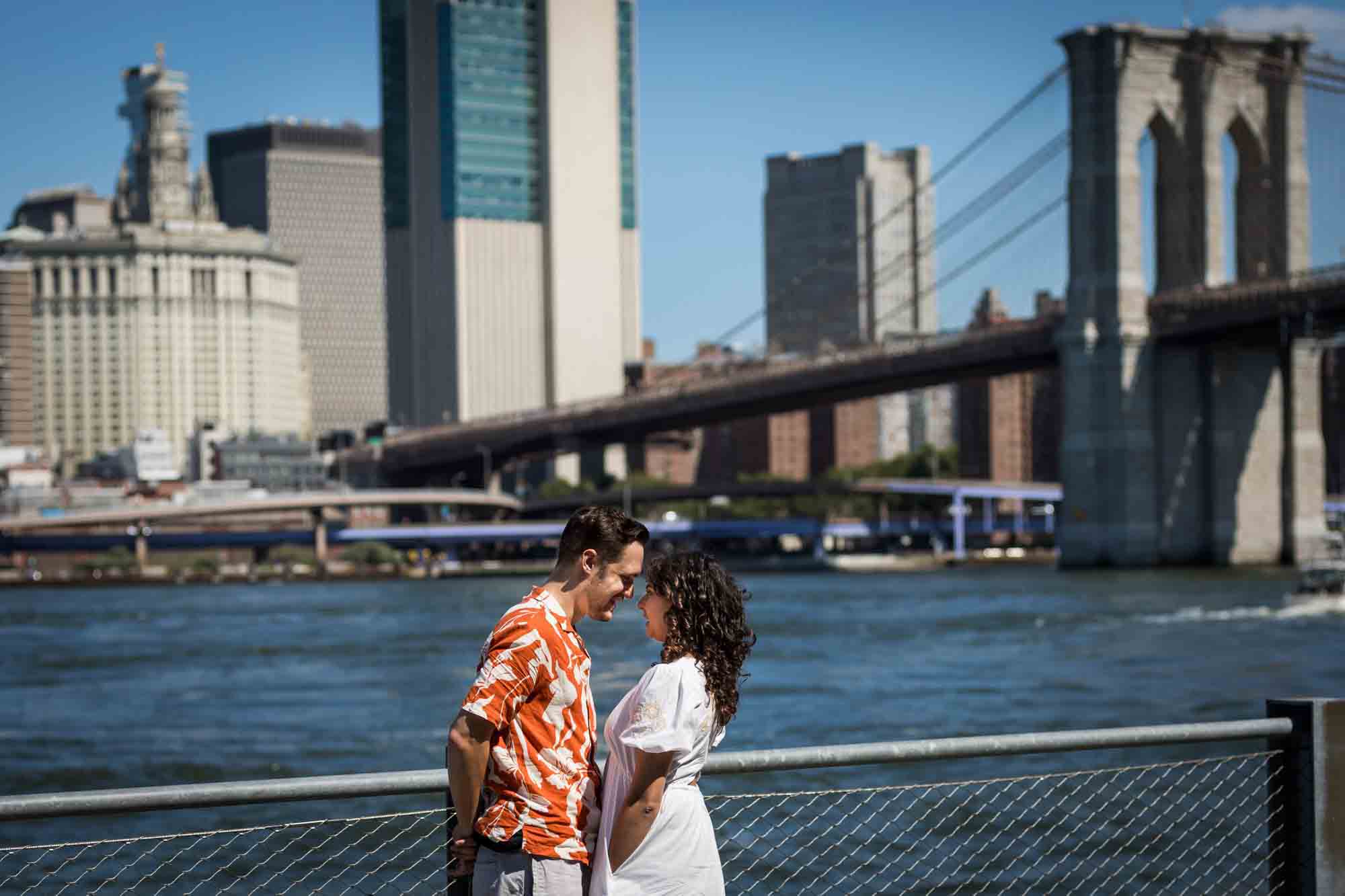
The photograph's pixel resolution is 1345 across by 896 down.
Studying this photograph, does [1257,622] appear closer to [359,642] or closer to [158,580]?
[359,642]

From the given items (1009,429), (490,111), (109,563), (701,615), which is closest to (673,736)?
(701,615)

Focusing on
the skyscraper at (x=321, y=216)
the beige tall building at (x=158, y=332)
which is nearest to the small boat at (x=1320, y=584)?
the beige tall building at (x=158, y=332)

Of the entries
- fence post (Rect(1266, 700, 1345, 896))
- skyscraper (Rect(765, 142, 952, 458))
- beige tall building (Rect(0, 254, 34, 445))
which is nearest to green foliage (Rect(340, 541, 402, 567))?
beige tall building (Rect(0, 254, 34, 445))

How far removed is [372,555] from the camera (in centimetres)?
8006

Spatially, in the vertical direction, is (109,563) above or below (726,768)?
below

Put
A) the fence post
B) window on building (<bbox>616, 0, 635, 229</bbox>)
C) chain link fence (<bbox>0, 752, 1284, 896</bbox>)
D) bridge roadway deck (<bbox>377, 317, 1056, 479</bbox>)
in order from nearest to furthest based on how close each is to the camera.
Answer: the fence post → chain link fence (<bbox>0, 752, 1284, 896</bbox>) → bridge roadway deck (<bbox>377, 317, 1056, 479</bbox>) → window on building (<bbox>616, 0, 635, 229</bbox>)

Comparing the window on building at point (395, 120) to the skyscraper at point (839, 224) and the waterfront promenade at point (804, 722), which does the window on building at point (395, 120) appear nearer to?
the skyscraper at point (839, 224)

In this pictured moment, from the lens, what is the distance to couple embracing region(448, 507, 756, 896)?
4.38 m

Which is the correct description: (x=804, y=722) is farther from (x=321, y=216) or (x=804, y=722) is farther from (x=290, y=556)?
(x=321, y=216)

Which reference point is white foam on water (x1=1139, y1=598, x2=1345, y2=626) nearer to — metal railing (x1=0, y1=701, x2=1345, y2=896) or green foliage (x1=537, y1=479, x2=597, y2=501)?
metal railing (x1=0, y1=701, x2=1345, y2=896)

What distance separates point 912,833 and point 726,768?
8.05 m

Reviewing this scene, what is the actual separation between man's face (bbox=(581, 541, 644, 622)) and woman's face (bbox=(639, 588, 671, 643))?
8cm

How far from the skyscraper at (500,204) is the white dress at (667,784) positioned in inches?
4746

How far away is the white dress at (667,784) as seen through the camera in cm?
439
